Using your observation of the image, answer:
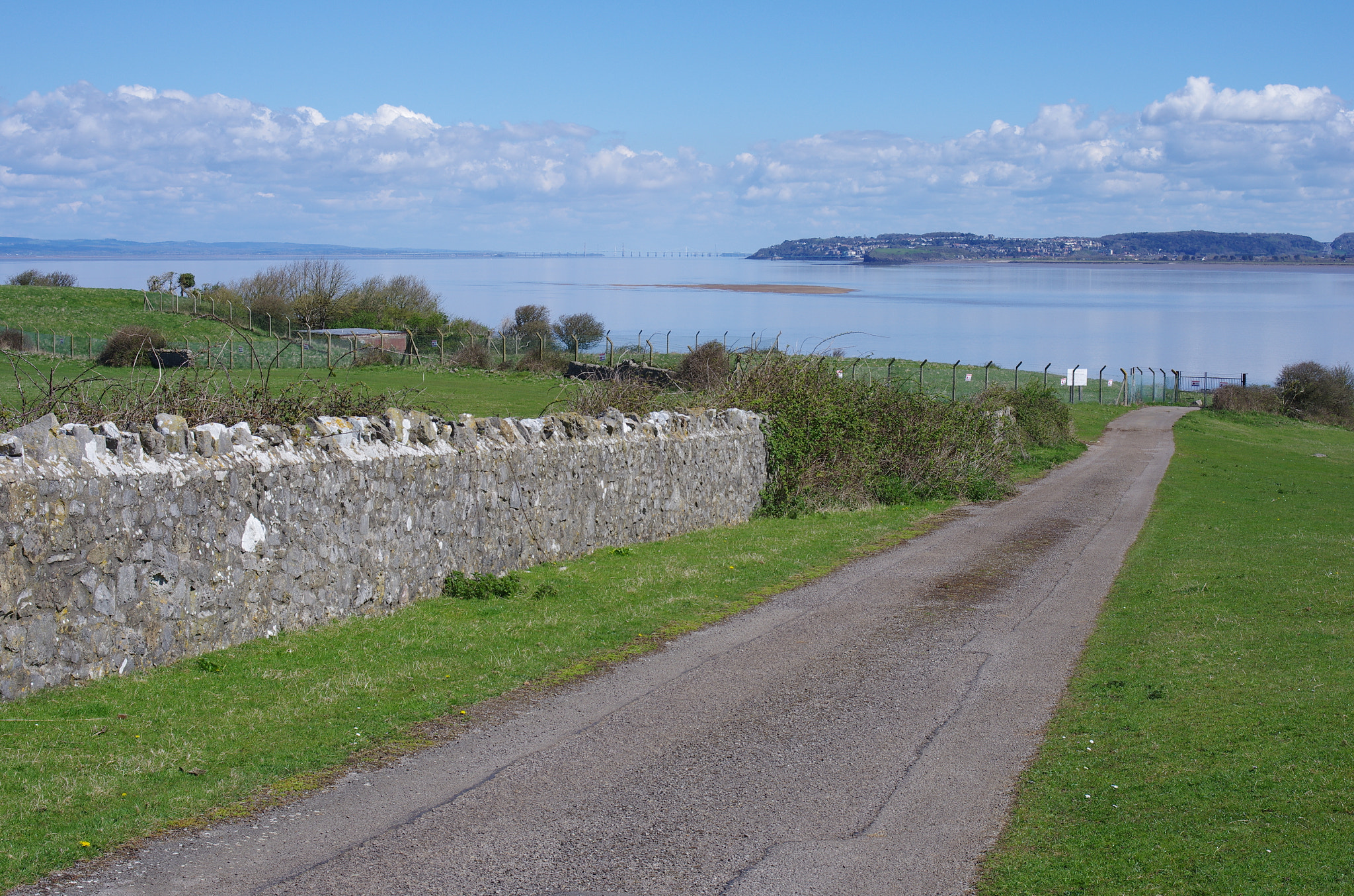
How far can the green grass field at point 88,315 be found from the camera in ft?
214

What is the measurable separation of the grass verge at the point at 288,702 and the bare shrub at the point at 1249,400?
50066 millimetres

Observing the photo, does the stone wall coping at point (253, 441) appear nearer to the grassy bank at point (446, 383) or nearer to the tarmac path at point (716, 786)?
the tarmac path at point (716, 786)

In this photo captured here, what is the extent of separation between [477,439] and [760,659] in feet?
16.2

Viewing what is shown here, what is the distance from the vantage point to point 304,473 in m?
9.98

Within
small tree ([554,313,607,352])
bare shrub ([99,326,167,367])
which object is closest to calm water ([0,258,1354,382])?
small tree ([554,313,607,352])

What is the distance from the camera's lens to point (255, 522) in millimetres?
9438

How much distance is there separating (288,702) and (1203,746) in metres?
6.78

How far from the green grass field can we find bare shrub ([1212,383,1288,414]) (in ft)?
190

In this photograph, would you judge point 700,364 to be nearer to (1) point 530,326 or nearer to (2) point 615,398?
(2) point 615,398

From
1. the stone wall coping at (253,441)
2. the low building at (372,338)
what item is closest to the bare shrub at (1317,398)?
the low building at (372,338)

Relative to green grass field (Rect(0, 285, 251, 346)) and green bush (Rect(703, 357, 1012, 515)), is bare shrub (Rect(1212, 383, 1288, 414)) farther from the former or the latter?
green grass field (Rect(0, 285, 251, 346))

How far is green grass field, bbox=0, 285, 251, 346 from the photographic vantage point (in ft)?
214

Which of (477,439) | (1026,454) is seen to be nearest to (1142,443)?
(1026,454)

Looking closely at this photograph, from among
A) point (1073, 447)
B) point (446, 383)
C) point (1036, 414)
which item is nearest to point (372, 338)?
point (446, 383)
